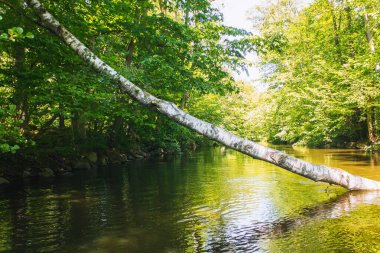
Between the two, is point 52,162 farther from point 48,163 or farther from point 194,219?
point 194,219

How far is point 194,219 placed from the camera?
614 cm

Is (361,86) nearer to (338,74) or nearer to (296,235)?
(338,74)

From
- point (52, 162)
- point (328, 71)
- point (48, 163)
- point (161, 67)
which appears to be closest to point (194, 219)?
point (161, 67)

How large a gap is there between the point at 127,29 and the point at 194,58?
3020mm

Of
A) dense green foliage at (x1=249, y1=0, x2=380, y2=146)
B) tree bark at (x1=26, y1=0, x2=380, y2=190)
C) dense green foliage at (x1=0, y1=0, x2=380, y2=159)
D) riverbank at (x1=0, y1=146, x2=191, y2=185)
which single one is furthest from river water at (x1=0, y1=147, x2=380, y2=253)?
dense green foliage at (x1=249, y1=0, x2=380, y2=146)

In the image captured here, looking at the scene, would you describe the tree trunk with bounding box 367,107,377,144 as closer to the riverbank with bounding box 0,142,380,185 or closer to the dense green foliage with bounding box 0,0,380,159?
the dense green foliage with bounding box 0,0,380,159

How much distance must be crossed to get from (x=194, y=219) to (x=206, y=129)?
1.82 meters

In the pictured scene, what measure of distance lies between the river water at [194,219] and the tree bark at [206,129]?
2.72 feet

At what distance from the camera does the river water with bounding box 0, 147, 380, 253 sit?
15.2 feet

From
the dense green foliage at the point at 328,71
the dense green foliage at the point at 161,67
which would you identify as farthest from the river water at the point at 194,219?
the dense green foliage at the point at 328,71

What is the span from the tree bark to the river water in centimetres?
83

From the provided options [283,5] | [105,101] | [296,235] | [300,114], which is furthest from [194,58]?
[283,5]

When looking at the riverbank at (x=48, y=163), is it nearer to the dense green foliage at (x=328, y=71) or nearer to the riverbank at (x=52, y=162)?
the riverbank at (x=52, y=162)

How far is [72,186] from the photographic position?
11039 mm
